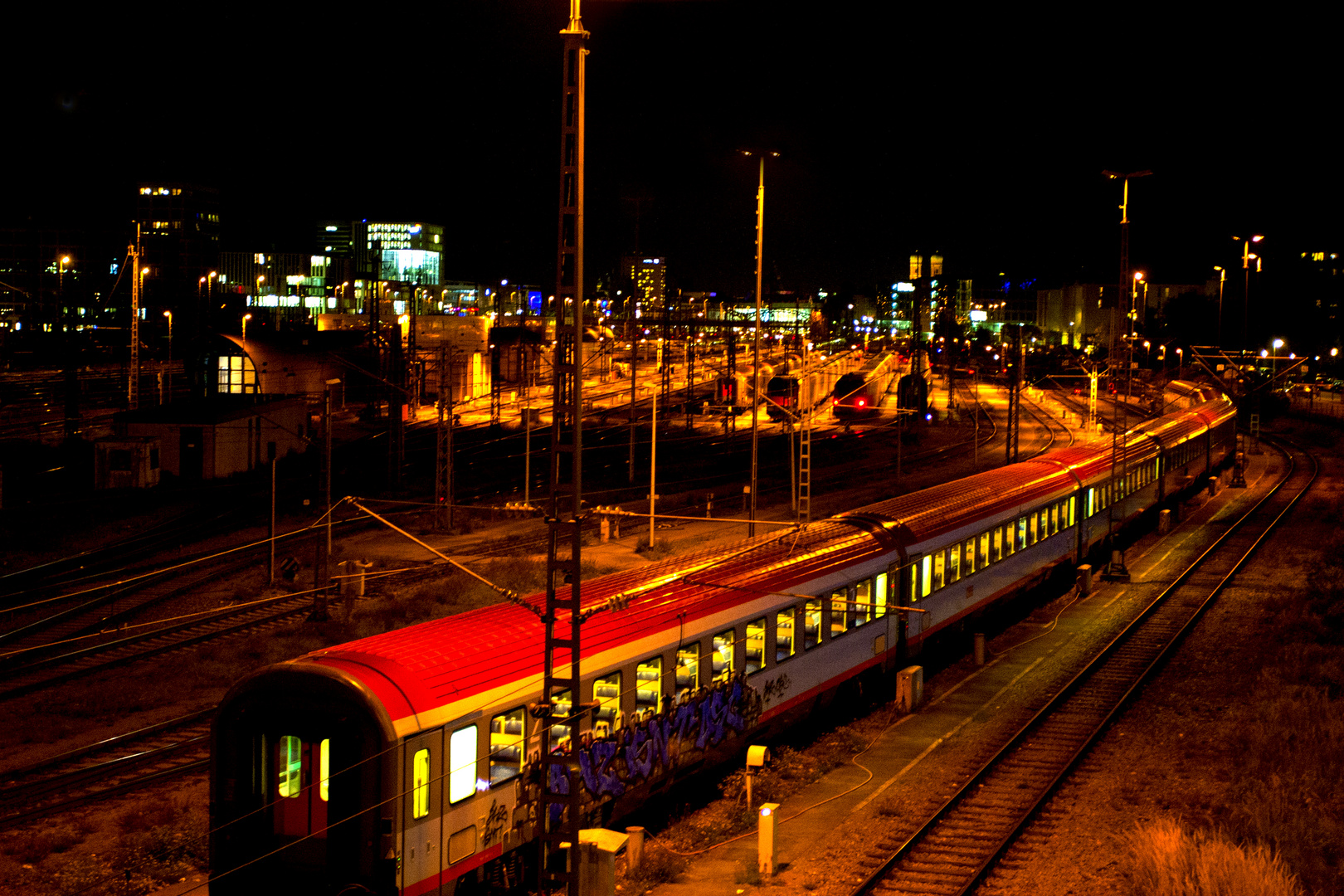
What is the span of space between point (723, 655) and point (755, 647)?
0.71 metres

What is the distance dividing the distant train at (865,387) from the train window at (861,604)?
1801 inches

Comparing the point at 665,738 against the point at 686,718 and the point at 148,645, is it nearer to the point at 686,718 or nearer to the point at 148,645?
the point at 686,718

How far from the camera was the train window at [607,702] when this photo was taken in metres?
10.6

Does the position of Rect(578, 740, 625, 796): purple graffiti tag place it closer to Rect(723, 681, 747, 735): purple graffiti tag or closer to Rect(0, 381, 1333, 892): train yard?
Rect(0, 381, 1333, 892): train yard

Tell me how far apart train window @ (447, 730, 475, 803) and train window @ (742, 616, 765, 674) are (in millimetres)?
4402

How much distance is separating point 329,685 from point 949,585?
39.3 feet

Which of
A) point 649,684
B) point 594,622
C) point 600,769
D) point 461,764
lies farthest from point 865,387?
point 461,764

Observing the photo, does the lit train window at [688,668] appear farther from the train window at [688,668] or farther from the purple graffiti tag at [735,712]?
the purple graffiti tag at [735,712]

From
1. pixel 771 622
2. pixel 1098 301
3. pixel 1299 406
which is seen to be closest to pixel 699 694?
pixel 771 622

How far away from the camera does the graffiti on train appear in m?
10.5

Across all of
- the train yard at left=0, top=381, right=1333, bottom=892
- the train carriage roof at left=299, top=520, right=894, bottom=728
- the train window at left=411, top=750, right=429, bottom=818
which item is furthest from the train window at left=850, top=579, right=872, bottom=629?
the train window at left=411, top=750, right=429, bottom=818

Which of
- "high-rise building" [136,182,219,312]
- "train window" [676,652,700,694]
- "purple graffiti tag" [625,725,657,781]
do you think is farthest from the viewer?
"high-rise building" [136,182,219,312]

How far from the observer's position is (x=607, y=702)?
422 inches

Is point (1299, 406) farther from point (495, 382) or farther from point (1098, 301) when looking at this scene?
point (1098, 301)
